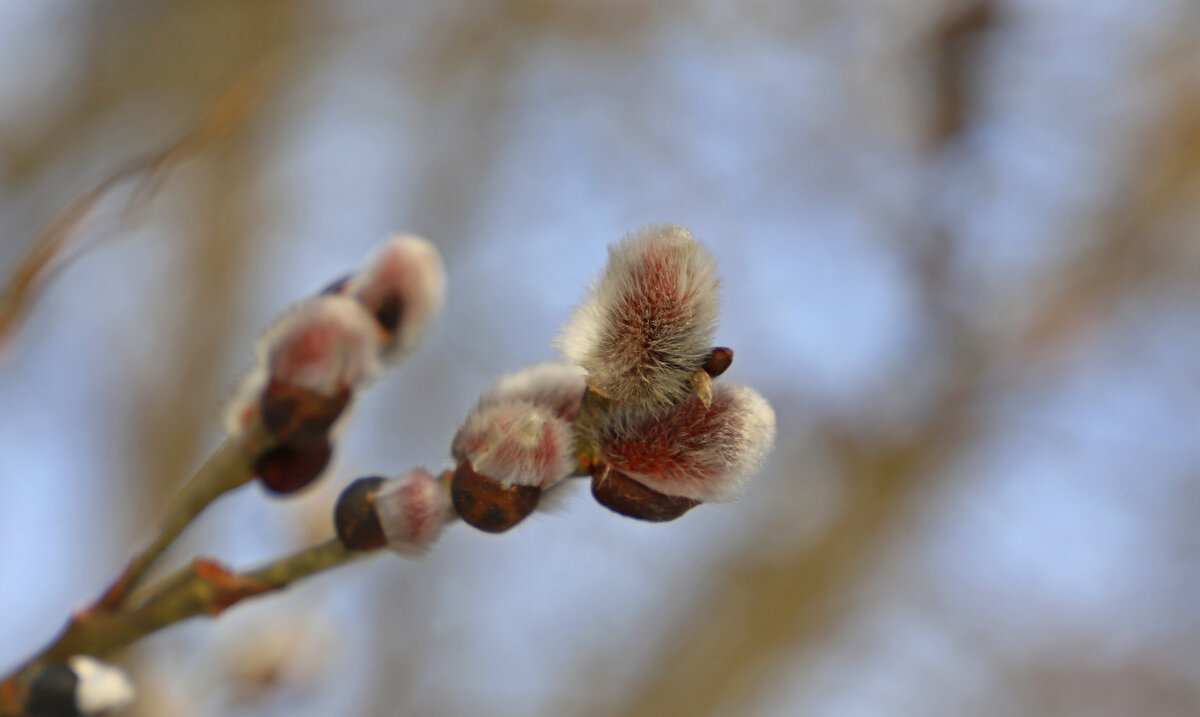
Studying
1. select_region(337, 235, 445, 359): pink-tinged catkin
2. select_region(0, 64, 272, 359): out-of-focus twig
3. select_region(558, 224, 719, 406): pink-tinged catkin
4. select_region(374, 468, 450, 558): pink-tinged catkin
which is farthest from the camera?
select_region(0, 64, 272, 359): out-of-focus twig

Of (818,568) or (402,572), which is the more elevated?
(818,568)

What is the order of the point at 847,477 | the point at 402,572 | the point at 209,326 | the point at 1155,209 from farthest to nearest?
the point at 402,572 < the point at 209,326 < the point at 847,477 < the point at 1155,209

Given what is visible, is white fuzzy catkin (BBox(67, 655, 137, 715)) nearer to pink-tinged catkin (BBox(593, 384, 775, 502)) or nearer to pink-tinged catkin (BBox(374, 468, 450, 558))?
pink-tinged catkin (BBox(374, 468, 450, 558))

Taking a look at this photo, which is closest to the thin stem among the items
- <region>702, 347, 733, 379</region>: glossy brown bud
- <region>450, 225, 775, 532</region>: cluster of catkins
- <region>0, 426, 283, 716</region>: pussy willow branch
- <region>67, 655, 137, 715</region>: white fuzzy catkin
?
<region>0, 426, 283, 716</region>: pussy willow branch

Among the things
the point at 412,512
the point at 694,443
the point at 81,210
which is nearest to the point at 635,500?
the point at 694,443

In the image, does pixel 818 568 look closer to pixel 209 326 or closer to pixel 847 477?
pixel 847 477

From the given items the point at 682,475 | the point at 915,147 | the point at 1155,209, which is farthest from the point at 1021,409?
the point at 682,475
